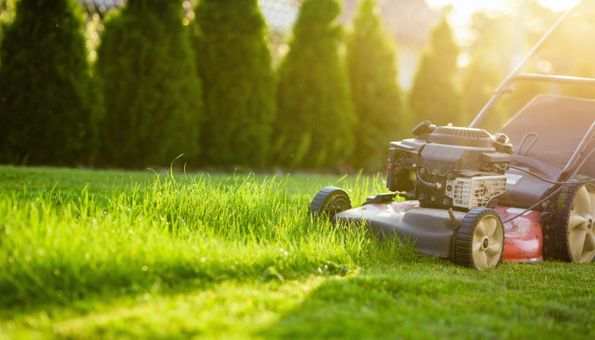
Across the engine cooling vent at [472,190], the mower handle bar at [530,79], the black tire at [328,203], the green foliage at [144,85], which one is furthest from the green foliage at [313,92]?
the engine cooling vent at [472,190]

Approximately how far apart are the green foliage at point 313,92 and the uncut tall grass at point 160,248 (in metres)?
6.13

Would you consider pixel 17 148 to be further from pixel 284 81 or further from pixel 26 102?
pixel 284 81

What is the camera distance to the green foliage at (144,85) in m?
10.3

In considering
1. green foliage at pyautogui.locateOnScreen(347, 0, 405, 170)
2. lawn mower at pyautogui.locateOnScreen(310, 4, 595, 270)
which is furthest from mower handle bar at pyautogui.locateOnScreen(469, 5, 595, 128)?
green foliage at pyautogui.locateOnScreen(347, 0, 405, 170)

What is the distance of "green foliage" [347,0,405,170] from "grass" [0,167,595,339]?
746cm

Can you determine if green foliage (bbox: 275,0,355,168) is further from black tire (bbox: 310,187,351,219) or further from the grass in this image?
the grass

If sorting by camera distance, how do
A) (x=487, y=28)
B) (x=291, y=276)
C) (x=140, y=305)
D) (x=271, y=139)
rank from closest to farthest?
(x=140, y=305), (x=291, y=276), (x=271, y=139), (x=487, y=28)

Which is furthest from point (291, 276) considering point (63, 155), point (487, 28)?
point (487, 28)

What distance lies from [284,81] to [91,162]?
337 cm

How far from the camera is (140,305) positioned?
3664 millimetres

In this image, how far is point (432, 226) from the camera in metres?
5.29

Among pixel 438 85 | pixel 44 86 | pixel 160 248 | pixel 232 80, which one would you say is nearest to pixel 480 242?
pixel 160 248

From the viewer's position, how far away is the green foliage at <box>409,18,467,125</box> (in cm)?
1425

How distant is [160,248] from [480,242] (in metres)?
2.16
